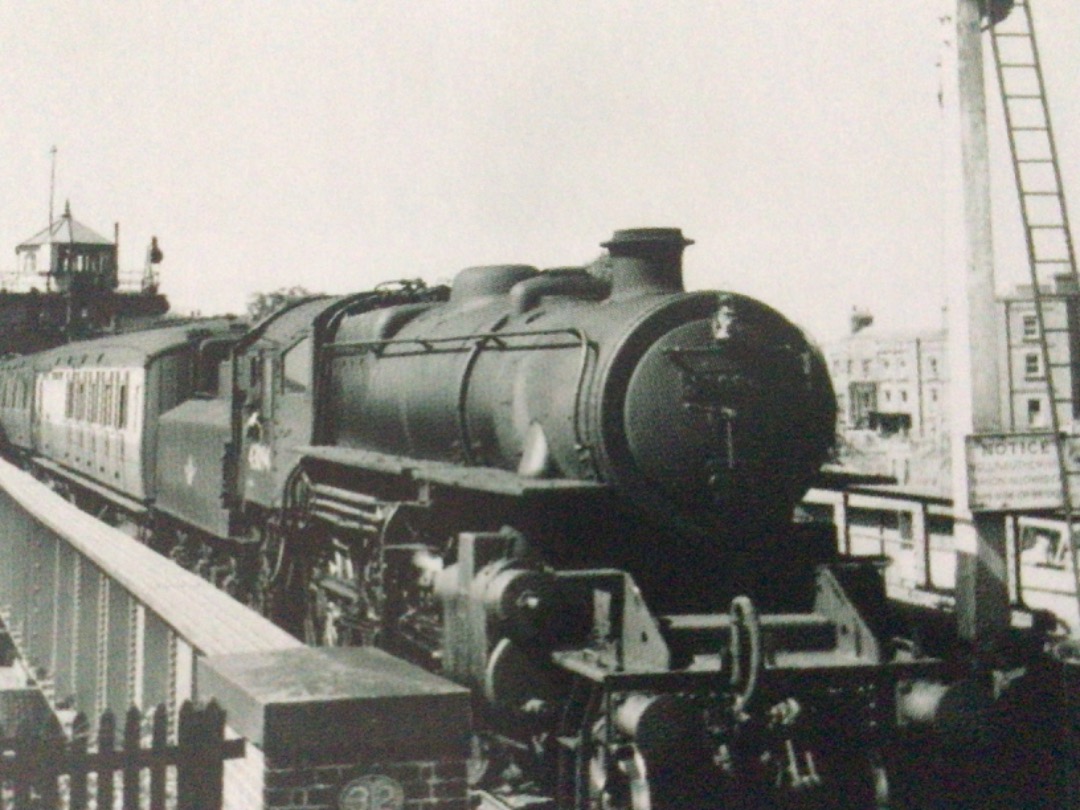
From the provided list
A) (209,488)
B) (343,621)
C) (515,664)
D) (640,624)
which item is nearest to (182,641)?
(515,664)

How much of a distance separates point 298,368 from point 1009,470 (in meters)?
5.63

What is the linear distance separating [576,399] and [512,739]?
1.91 m

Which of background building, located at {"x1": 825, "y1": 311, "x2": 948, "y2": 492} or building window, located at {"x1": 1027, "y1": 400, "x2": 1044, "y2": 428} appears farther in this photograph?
background building, located at {"x1": 825, "y1": 311, "x2": 948, "y2": 492}

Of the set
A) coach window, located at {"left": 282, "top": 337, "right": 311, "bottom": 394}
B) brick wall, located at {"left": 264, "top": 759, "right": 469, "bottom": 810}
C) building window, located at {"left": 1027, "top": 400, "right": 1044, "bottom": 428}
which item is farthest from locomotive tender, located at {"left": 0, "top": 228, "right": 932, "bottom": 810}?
building window, located at {"left": 1027, "top": 400, "right": 1044, "bottom": 428}

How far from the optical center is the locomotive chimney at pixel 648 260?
7.72 metres

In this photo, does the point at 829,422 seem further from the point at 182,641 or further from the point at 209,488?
the point at 209,488

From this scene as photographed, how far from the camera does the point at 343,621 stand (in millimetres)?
9383

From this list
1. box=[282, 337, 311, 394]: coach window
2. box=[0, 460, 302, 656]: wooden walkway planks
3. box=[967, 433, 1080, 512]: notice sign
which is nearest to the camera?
box=[0, 460, 302, 656]: wooden walkway planks

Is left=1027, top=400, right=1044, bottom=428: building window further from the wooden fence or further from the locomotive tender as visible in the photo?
the wooden fence

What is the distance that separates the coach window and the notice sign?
517cm

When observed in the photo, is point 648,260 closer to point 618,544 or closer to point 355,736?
point 618,544

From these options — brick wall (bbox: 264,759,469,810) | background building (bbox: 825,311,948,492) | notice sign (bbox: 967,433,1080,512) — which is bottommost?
brick wall (bbox: 264,759,469,810)

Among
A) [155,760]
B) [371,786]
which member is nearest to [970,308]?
[371,786]

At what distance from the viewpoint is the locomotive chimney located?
304 inches
